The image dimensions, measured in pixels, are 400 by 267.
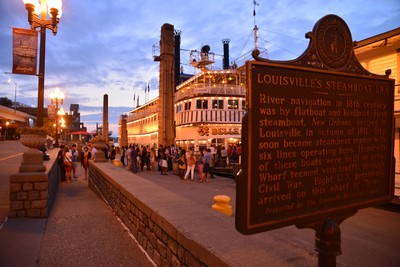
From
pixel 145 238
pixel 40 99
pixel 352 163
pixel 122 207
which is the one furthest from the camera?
pixel 40 99

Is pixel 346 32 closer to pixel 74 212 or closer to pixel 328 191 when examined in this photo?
pixel 328 191

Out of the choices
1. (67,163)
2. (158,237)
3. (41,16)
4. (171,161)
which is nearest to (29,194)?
(158,237)

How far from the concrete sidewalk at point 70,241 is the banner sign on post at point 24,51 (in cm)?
436

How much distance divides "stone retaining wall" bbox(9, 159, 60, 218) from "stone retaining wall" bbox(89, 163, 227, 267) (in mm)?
1807

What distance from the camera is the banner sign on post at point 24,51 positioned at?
8.85 m

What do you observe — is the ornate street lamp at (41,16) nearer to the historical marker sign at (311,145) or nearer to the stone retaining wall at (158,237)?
the stone retaining wall at (158,237)

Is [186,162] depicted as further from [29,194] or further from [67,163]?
[29,194]

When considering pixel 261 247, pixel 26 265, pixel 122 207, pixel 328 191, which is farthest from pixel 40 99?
pixel 328 191

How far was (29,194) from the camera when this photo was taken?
7.33 metres

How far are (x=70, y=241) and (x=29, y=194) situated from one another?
7.90 ft

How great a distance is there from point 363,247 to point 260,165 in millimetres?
4869

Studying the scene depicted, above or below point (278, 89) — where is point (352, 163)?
below

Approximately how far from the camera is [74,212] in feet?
26.9

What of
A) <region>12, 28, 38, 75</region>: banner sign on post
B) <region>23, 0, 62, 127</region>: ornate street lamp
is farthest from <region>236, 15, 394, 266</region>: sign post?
<region>23, 0, 62, 127</region>: ornate street lamp
